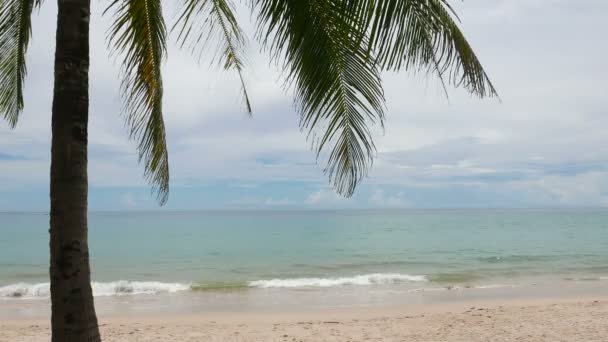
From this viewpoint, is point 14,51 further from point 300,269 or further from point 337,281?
point 300,269

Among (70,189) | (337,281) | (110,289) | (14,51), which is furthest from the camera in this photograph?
(337,281)

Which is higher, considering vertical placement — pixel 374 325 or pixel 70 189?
pixel 70 189

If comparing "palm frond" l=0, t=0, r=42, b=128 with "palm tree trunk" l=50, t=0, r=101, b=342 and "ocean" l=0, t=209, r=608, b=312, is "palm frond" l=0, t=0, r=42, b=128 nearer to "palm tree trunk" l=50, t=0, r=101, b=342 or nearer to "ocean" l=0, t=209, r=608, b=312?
"palm tree trunk" l=50, t=0, r=101, b=342

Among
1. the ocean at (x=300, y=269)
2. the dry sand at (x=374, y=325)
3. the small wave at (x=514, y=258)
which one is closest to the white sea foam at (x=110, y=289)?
the ocean at (x=300, y=269)

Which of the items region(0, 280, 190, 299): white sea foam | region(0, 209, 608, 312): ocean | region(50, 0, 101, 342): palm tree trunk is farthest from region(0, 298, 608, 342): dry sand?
region(50, 0, 101, 342): palm tree trunk

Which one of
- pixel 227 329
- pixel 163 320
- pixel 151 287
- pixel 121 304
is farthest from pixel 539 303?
pixel 151 287

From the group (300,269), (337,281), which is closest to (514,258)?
(300,269)

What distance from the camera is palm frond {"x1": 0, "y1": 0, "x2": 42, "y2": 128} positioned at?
5.95 meters

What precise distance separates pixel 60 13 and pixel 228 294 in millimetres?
12780

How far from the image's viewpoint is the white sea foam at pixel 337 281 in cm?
1764

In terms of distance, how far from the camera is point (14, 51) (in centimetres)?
635

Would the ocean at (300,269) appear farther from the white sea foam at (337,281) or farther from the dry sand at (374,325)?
the dry sand at (374,325)

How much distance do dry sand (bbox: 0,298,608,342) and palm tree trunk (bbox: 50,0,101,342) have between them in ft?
19.8

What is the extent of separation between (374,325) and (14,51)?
717 centimetres
